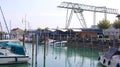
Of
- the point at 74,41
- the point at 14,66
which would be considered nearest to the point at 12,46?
the point at 14,66

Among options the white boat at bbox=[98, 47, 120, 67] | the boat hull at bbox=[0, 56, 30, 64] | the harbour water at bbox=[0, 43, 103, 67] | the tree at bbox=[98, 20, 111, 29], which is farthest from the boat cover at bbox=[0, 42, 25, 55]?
the tree at bbox=[98, 20, 111, 29]

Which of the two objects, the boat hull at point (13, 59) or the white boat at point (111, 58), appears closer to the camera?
the white boat at point (111, 58)

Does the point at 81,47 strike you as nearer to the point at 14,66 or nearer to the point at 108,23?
the point at 108,23

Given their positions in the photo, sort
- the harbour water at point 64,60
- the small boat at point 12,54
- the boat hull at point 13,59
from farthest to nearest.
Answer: the harbour water at point 64,60 → the small boat at point 12,54 → the boat hull at point 13,59

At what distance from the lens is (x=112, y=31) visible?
271 feet

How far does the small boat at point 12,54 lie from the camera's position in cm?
3597

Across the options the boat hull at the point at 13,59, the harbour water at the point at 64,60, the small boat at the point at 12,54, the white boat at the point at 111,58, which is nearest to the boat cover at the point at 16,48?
the small boat at the point at 12,54

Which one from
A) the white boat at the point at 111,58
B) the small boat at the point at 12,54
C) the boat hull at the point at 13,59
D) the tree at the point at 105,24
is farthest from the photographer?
the tree at the point at 105,24

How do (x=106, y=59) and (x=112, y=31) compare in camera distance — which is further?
(x=112, y=31)

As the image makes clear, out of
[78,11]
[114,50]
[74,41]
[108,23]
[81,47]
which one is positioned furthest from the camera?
[78,11]

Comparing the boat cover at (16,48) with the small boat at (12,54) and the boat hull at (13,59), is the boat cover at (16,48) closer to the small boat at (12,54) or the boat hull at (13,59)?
the small boat at (12,54)

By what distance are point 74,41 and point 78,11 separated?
67.5 ft

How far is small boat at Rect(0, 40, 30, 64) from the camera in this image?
118 feet

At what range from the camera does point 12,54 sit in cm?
3666
